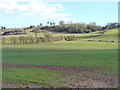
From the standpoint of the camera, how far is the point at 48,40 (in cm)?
12119

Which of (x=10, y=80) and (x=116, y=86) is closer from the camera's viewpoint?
(x=116, y=86)

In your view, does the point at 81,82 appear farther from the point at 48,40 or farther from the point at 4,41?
the point at 48,40

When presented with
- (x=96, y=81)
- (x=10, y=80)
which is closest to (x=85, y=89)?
(x=96, y=81)

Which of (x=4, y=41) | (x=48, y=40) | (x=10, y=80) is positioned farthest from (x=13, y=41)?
(x=10, y=80)

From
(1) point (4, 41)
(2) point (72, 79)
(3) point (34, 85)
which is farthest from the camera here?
(1) point (4, 41)

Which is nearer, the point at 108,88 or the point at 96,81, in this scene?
the point at 108,88

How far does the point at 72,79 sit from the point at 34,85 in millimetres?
4035

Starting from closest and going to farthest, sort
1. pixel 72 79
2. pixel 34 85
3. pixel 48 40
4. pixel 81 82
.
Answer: pixel 34 85
pixel 81 82
pixel 72 79
pixel 48 40

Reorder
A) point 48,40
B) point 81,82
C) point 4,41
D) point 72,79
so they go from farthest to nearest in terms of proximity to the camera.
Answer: point 48,40
point 4,41
point 72,79
point 81,82

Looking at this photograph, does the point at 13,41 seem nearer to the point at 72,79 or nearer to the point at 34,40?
the point at 34,40

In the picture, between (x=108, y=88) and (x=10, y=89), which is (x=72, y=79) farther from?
(x=10, y=89)

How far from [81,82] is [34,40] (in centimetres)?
9938

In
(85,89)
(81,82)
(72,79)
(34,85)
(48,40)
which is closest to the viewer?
(85,89)

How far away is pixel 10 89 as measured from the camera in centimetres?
1548
